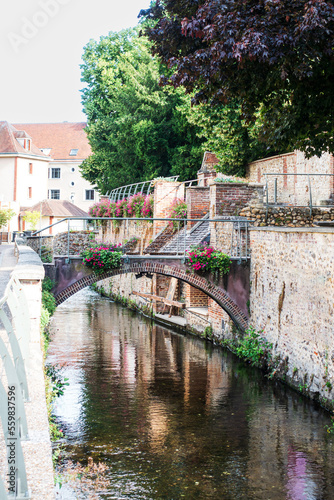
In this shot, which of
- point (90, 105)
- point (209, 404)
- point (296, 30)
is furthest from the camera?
point (90, 105)

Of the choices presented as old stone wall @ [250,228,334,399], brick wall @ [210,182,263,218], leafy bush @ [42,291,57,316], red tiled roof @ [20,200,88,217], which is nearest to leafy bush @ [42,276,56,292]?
leafy bush @ [42,291,57,316]

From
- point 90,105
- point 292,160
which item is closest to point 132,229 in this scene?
point 292,160

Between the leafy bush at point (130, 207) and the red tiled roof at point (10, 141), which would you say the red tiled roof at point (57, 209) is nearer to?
the red tiled roof at point (10, 141)

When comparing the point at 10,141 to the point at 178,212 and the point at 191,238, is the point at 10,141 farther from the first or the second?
the point at 191,238

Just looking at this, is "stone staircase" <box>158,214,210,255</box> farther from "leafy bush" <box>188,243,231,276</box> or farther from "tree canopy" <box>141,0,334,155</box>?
"tree canopy" <box>141,0,334,155</box>

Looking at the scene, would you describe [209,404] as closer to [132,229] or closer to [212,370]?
[212,370]

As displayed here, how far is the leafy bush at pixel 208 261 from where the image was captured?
1825 centimetres

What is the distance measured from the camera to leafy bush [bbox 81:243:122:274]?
17.4 metres

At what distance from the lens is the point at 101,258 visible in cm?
1741

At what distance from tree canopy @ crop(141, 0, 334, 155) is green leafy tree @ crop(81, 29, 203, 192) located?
1666 centimetres

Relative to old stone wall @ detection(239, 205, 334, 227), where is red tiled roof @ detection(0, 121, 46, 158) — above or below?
above

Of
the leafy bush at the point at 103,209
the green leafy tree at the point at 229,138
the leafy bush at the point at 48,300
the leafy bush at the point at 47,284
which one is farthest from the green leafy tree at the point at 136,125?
Answer: the leafy bush at the point at 48,300

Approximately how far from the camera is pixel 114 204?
30516 millimetres

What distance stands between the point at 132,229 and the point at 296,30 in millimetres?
20063
